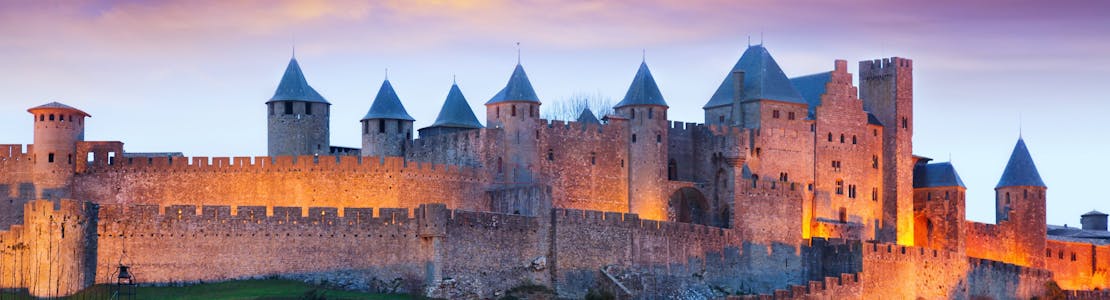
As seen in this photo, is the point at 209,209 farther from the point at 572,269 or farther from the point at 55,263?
the point at 572,269

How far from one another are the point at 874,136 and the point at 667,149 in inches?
446

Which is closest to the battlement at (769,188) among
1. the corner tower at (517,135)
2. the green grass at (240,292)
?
the corner tower at (517,135)

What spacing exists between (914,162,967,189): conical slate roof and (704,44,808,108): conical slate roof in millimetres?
9998

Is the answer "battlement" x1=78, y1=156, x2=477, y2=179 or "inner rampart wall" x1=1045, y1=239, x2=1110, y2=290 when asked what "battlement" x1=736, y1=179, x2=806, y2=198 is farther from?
"inner rampart wall" x1=1045, y1=239, x2=1110, y2=290

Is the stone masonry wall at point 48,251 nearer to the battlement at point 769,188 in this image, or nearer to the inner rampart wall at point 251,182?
the inner rampart wall at point 251,182

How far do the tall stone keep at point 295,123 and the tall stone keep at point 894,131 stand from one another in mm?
25651

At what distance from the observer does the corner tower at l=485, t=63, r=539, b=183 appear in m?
83.6

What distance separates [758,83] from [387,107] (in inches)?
614

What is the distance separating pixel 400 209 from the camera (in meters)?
72.4

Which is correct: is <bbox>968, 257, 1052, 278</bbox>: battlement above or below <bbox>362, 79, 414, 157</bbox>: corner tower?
below

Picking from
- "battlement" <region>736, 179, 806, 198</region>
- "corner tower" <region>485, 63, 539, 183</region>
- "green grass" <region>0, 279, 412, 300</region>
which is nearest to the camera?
"green grass" <region>0, 279, 412, 300</region>

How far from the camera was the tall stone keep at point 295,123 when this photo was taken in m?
84.2

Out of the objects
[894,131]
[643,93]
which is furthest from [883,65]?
[643,93]

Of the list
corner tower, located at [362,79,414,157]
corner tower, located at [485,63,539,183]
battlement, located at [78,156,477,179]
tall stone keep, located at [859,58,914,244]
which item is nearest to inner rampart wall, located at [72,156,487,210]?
battlement, located at [78,156,477,179]
